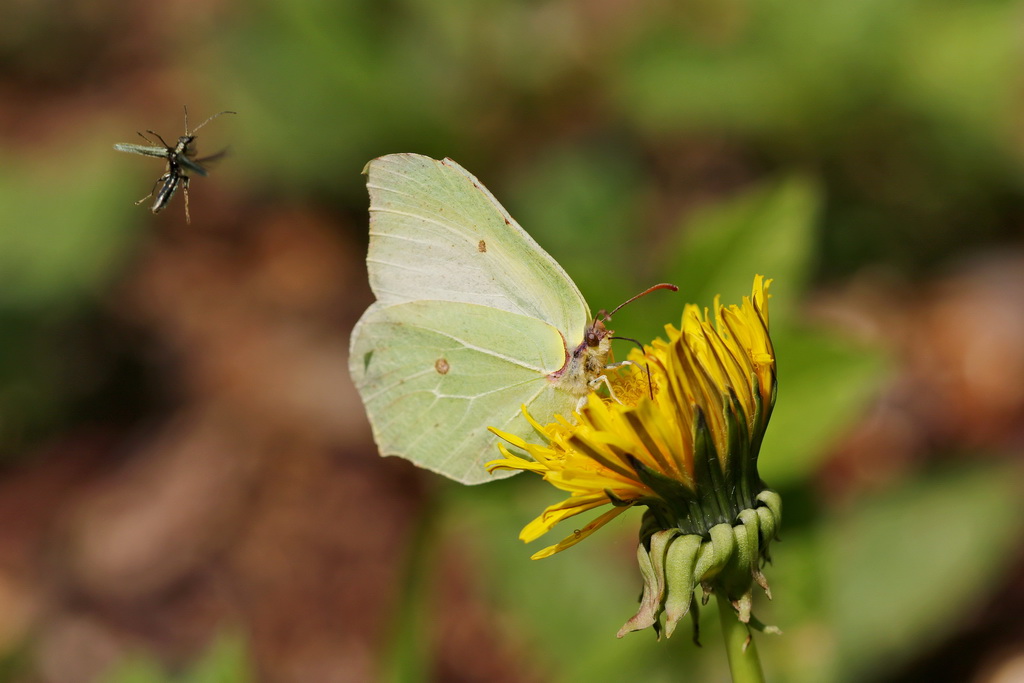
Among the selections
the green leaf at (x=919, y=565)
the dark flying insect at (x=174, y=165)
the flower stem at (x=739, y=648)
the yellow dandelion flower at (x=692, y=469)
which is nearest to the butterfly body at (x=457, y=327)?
the dark flying insect at (x=174, y=165)

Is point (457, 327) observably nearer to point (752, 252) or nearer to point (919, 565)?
point (752, 252)

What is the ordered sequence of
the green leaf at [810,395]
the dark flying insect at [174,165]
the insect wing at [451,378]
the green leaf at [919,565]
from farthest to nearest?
the green leaf at [919,565], the green leaf at [810,395], the insect wing at [451,378], the dark flying insect at [174,165]

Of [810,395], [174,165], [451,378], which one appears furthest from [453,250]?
[810,395]

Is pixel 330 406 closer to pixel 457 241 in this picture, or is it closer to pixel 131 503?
pixel 131 503

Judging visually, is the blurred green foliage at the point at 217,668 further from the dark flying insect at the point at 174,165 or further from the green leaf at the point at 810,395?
the green leaf at the point at 810,395

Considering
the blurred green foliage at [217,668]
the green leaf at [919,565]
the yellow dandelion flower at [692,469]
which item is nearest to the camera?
the yellow dandelion flower at [692,469]

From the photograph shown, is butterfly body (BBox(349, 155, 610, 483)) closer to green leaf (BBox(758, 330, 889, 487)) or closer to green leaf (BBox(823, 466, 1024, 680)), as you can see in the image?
green leaf (BBox(758, 330, 889, 487))
